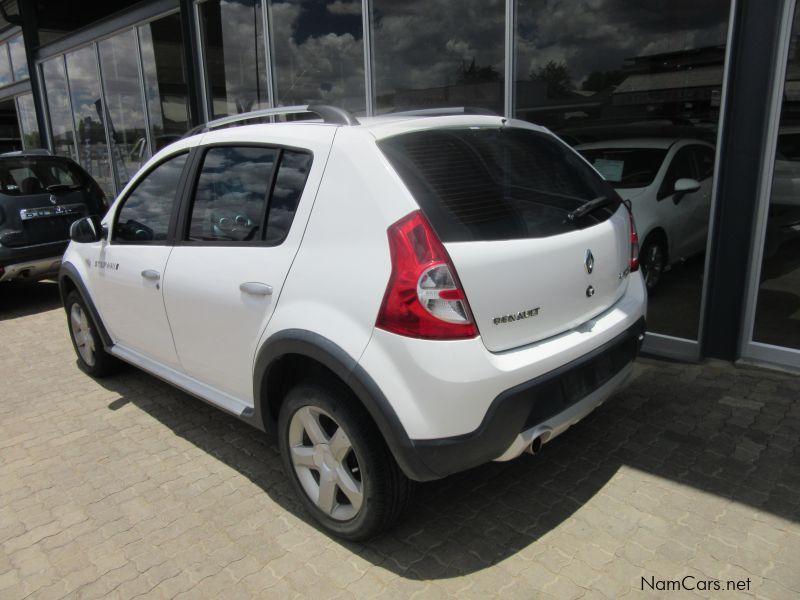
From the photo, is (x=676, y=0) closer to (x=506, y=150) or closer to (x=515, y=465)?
(x=506, y=150)

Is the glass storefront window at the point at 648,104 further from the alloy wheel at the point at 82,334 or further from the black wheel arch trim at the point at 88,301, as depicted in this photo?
Answer: the alloy wheel at the point at 82,334

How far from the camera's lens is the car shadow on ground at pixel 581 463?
251 centimetres

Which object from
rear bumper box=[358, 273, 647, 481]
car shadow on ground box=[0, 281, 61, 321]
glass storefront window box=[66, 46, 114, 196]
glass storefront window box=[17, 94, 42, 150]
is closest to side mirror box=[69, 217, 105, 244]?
rear bumper box=[358, 273, 647, 481]

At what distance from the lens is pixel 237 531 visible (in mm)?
2646

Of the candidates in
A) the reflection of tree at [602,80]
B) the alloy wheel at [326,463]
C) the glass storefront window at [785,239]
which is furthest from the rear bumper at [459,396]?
the reflection of tree at [602,80]

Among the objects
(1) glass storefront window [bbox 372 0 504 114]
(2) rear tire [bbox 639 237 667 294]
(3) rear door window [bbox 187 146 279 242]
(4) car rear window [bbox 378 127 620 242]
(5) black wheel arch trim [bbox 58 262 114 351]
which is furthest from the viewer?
(1) glass storefront window [bbox 372 0 504 114]

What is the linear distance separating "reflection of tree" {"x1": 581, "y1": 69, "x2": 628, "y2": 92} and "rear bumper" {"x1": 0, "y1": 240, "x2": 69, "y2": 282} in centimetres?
573

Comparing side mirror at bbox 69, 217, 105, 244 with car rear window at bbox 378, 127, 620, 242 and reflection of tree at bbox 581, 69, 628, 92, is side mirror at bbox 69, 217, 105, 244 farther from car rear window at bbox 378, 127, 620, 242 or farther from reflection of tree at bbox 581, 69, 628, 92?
reflection of tree at bbox 581, 69, 628, 92

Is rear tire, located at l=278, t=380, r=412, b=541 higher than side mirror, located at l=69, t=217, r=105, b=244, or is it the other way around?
side mirror, located at l=69, t=217, r=105, b=244

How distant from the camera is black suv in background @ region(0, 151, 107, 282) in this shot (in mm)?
6355

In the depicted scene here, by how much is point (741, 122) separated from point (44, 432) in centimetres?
489

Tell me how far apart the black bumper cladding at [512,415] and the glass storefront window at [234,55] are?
6.72 meters

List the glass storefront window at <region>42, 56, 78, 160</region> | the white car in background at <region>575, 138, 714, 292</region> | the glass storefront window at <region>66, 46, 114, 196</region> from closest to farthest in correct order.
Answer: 1. the white car in background at <region>575, 138, 714, 292</region>
2. the glass storefront window at <region>66, 46, 114, 196</region>
3. the glass storefront window at <region>42, 56, 78, 160</region>

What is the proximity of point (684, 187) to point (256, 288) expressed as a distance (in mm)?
3671
